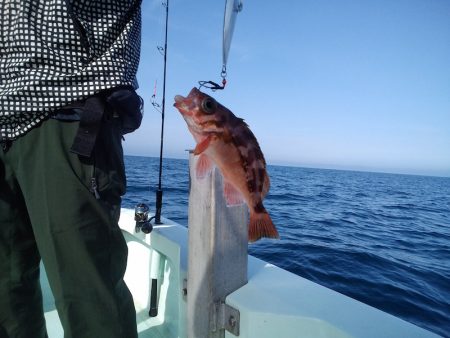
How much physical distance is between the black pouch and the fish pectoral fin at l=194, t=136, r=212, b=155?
0.59 metres

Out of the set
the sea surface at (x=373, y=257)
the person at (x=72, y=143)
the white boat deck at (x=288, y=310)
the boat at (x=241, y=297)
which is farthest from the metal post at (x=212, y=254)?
the sea surface at (x=373, y=257)

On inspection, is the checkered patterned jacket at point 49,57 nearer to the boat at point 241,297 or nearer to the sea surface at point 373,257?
the boat at point 241,297

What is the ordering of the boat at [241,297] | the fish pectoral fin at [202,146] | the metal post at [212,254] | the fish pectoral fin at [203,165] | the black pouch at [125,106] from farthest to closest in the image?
the metal post at [212,254] < the boat at [241,297] < the black pouch at [125,106] < the fish pectoral fin at [203,165] < the fish pectoral fin at [202,146]

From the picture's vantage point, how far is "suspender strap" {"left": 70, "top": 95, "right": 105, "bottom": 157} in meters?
1.35

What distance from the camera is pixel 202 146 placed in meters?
1.25

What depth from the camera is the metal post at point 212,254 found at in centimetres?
187

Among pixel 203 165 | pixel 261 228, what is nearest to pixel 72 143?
pixel 203 165

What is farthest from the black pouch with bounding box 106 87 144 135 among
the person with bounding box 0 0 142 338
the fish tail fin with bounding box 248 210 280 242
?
the fish tail fin with bounding box 248 210 280 242

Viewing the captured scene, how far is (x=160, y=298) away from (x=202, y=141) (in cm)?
274

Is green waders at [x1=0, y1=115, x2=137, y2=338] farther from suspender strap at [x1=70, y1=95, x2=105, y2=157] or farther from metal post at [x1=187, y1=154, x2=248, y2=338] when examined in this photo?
metal post at [x1=187, y1=154, x2=248, y2=338]

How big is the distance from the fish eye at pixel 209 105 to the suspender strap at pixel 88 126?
57 centimetres

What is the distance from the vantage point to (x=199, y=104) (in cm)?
127

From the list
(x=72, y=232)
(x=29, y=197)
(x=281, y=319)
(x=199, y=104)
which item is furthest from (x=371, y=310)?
(x=29, y=197)

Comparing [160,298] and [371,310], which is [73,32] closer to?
[371,310]
